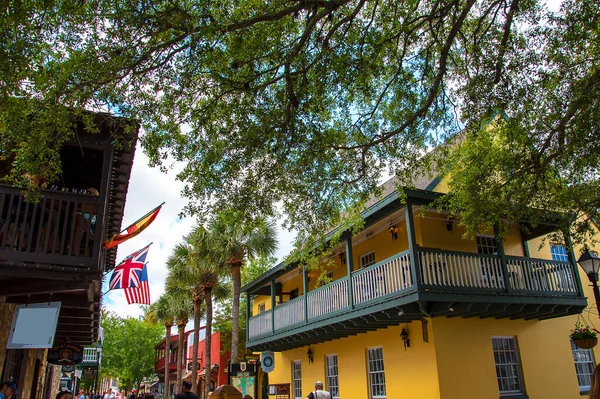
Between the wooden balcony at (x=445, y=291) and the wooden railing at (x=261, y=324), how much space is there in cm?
460

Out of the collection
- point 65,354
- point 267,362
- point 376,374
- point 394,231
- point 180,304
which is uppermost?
point 180,304

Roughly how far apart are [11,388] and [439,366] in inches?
401

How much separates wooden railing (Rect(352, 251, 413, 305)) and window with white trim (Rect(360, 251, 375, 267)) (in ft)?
8.72

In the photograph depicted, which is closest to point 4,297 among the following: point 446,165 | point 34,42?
point 34,42

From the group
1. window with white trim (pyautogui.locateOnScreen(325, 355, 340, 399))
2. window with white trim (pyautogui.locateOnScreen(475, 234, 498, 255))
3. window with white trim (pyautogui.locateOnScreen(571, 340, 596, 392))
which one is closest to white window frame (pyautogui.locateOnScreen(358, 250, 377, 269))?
window with white trim (pyautogui.locateOnScreen(475, 234, 498, 255))

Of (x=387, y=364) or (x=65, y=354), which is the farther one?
(x=387, y=364)

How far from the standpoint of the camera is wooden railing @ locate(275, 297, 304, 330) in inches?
701

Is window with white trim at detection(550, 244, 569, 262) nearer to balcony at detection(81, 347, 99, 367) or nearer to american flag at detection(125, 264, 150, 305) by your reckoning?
american flag at detection(125, 264, 150, 305)

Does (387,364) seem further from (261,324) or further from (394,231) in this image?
(261,324)

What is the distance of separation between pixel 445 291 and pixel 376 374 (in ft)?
16.3

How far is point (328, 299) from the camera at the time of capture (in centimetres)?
1596

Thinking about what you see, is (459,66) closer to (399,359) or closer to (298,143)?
(298,143)

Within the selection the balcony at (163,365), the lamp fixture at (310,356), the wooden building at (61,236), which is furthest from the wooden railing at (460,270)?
the balcony at (163,365)

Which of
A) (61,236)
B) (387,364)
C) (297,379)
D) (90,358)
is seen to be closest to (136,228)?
(61,236)
